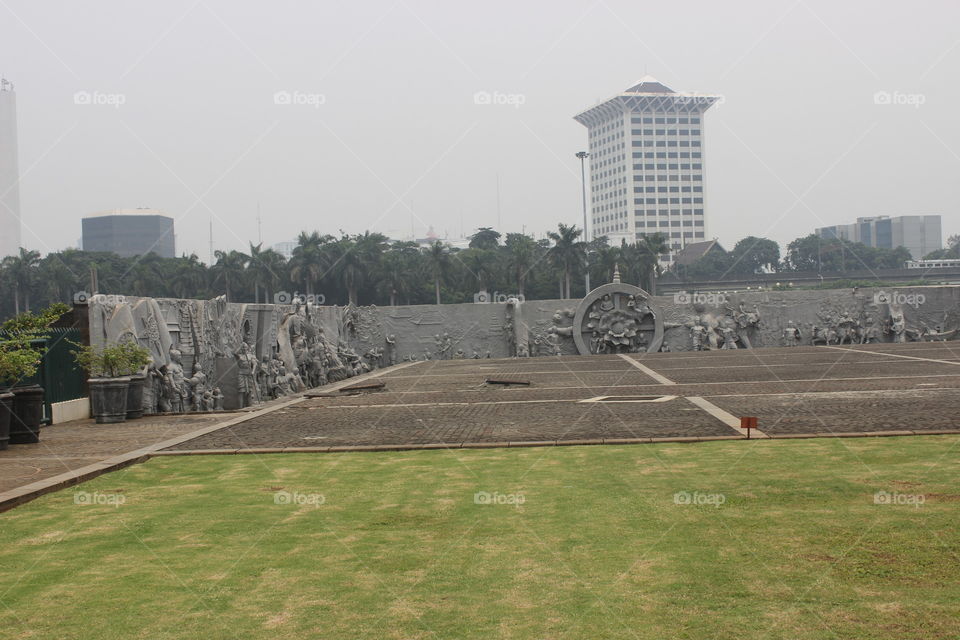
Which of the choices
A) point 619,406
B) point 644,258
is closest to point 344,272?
point 644,258

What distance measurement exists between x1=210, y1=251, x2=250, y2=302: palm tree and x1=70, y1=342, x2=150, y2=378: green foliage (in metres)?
51.4

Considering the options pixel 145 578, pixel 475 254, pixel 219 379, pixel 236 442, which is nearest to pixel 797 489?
pixel 145 578

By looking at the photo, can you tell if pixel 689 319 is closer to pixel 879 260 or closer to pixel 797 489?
pixel 797 489

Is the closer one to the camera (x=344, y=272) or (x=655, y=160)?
(x=344, y=272)

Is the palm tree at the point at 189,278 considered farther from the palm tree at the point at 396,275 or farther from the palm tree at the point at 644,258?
the palm tree at the point at 644,258

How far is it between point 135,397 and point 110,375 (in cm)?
66

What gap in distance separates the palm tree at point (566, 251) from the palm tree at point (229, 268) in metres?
24.0

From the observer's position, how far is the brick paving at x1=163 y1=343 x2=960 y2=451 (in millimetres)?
11750

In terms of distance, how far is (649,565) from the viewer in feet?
18.1

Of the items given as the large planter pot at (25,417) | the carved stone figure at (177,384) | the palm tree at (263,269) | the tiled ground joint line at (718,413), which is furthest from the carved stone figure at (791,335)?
the palm tree at (263,269)

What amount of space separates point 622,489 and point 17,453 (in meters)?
7.95

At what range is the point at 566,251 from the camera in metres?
67.8

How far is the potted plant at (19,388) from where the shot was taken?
11.4 metres

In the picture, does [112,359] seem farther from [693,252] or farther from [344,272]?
[693,252]
